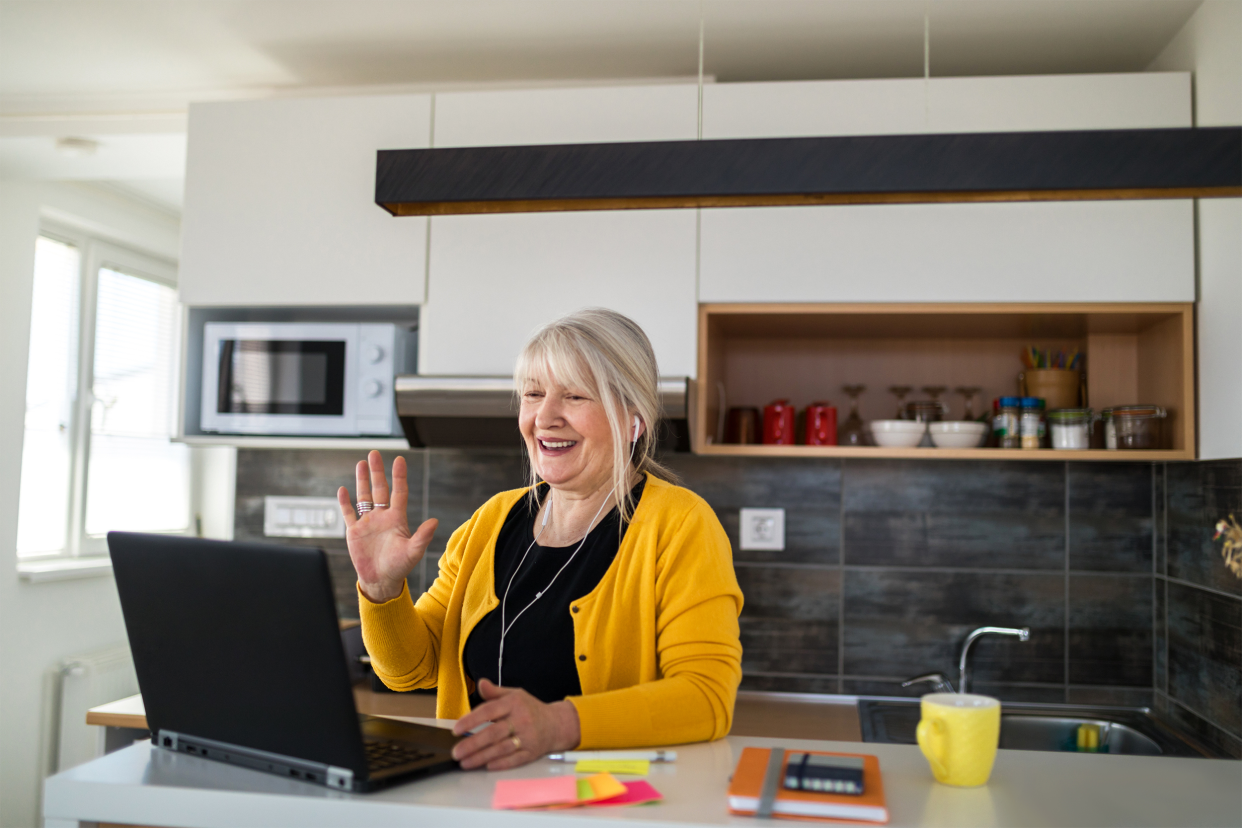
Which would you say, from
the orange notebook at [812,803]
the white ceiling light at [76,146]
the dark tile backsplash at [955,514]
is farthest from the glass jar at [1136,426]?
the white ceiling light at [76,146]

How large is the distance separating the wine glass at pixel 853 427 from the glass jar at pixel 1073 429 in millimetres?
497

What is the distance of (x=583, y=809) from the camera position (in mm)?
940

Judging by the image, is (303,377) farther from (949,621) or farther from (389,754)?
(949,621)

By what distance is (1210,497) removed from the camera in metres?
2.20

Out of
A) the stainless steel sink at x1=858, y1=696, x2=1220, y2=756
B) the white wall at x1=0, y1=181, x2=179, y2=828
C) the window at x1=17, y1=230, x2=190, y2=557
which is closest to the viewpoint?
the stainless steel sink at x1=858, y1=696, x2=1220, y2=756

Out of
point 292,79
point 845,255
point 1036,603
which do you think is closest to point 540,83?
point 292,79

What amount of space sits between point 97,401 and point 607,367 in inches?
116

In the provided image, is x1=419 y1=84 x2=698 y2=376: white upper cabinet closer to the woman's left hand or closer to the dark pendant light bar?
the dark pendant light bar

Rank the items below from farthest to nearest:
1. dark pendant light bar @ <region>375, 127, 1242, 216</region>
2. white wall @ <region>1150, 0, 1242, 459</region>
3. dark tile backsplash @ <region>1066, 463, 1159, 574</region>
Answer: dark tile backsplash @ <region>1066, 463, 1159, 574</region>
white wall @ <region>1150, 0, 1242, 459</region>
dark pendant light bar @ <region>375, 127, 1242, 216</region>

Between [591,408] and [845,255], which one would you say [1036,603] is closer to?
[845,255]

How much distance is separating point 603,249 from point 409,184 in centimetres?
99

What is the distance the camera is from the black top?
1405 mm

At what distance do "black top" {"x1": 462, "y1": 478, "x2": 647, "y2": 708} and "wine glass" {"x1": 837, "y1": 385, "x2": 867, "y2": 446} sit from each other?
133 centimetres

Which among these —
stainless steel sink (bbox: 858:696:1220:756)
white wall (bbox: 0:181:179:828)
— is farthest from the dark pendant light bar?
white wall (bbox: 0:181:179:828)
